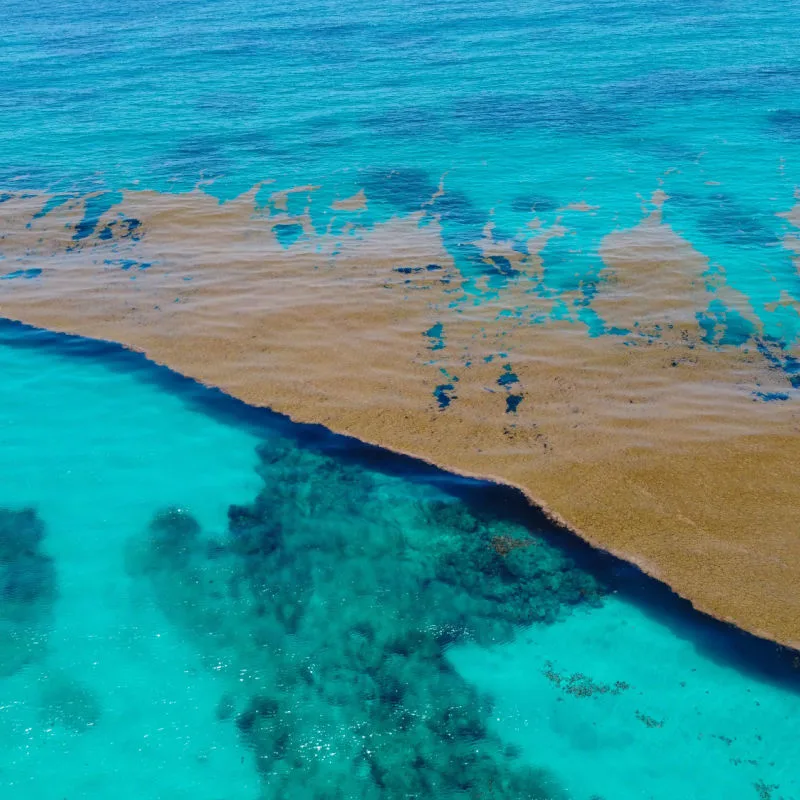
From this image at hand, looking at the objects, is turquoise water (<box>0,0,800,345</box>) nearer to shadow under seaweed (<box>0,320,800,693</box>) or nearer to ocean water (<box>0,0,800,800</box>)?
ocean water (<box>0,0,800,800</box>)

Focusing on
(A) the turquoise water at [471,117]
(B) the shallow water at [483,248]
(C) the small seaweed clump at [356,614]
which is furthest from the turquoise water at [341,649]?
(A) the turquoise water at [471,117]

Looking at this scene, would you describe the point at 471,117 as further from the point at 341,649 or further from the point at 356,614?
the point at 341,649

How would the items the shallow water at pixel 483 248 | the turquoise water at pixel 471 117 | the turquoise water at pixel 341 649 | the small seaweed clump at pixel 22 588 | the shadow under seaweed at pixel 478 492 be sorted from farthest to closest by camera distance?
the turquoise water at pixel 471 117 → the shallow water at pixel 483 248 → the small seaweed clump at pixel 22 588 → the shadow under seaweed at pixel 478 492 → the turquoise water at pixel 341 649

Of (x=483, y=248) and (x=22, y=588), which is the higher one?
(x=483, y=248)

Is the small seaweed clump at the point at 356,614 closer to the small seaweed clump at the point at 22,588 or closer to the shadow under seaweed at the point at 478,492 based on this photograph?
the shadow under seaweed at the point at 478,492

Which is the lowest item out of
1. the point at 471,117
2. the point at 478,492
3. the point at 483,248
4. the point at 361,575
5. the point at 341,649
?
the point at 341,649

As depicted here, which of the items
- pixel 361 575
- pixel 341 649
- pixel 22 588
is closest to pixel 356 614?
pixel 341 649
